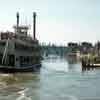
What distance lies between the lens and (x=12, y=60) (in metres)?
78.2

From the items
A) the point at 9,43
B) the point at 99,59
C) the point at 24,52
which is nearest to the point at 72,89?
the point at 9,43

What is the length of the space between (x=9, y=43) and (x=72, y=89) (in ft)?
95.9

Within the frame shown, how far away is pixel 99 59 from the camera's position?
130 metres

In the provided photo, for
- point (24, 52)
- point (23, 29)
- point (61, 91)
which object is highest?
point (23, 29)

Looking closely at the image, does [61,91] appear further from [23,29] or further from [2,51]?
[23,29]

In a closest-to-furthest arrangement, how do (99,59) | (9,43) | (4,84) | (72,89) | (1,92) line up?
(1,92) < (72,89) < (4,84) < (9,43) < (99,59)

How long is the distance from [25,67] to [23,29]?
74.0 feet

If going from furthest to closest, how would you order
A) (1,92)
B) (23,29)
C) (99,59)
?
(99,59), (23,29), (1,92)

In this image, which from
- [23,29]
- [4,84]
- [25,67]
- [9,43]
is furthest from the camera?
[23,29]

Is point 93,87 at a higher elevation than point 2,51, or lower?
lower

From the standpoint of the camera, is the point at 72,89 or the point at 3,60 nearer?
the point at 72,89

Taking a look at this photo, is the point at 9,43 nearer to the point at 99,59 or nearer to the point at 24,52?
the point at 24,52

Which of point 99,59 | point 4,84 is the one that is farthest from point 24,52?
point 99,59

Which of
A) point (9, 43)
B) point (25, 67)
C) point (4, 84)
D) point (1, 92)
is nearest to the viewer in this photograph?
point (1, 92)
